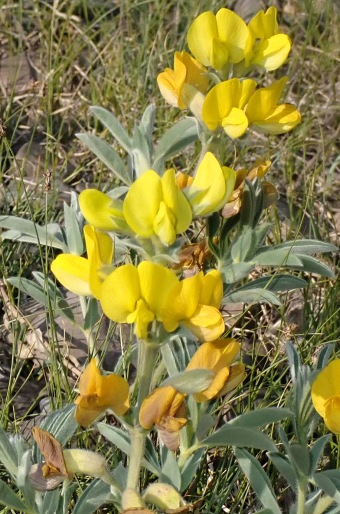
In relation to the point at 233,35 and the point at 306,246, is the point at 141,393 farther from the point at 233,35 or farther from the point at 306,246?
the point at 233,35

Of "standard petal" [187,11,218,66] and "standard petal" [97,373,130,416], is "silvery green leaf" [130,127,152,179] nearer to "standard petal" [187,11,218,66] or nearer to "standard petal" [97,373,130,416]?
"standard petal" [187,11,218,66]

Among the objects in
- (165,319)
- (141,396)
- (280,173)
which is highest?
(165,319)

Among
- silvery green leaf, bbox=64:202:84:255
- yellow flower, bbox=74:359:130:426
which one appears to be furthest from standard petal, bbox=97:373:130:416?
silvery green leaf, bbox=64:202:84:255

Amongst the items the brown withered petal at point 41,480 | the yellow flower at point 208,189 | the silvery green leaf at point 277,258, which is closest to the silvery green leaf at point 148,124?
the silvery green leaf at point 277,258

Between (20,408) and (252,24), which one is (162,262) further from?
(20,408)

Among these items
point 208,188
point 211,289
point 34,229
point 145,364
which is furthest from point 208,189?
point 34,229

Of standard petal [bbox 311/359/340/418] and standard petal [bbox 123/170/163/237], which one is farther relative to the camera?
standard petal [bbox 311/359/340/418]

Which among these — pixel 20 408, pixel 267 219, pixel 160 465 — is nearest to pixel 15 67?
pixel 267 219
